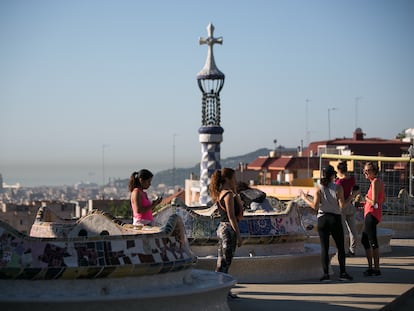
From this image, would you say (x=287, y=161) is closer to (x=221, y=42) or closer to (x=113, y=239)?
(x=221, y=42)

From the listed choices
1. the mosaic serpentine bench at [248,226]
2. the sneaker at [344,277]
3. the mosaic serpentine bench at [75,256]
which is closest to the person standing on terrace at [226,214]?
the mosaic serpentine bench at [75,256]

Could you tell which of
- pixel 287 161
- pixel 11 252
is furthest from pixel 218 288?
pixel 287 161

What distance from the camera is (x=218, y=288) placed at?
9391mm

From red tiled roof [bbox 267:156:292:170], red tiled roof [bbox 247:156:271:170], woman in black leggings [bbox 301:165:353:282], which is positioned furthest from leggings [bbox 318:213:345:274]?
red tiled roof [bbox 247:156:271:170]

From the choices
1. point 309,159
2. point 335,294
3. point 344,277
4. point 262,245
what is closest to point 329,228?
point 344,277

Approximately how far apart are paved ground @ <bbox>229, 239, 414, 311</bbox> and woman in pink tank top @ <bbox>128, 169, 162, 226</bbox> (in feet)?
4.41

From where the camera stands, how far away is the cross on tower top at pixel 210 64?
29.1 metres

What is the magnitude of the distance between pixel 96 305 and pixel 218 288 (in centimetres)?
132

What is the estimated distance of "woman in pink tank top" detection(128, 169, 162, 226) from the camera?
11289mm

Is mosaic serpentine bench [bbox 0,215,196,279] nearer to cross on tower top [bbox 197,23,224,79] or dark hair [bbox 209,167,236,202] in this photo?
dark hair [bbox 209,167,236,202]

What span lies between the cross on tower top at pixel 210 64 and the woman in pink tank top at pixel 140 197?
17.9 meters

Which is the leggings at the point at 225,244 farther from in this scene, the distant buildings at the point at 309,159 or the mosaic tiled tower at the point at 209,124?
the distant buildings at the point at 309,159

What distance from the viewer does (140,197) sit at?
1129 centimetres

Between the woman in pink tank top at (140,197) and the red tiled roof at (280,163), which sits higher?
the red tiled roof at (280,163)
